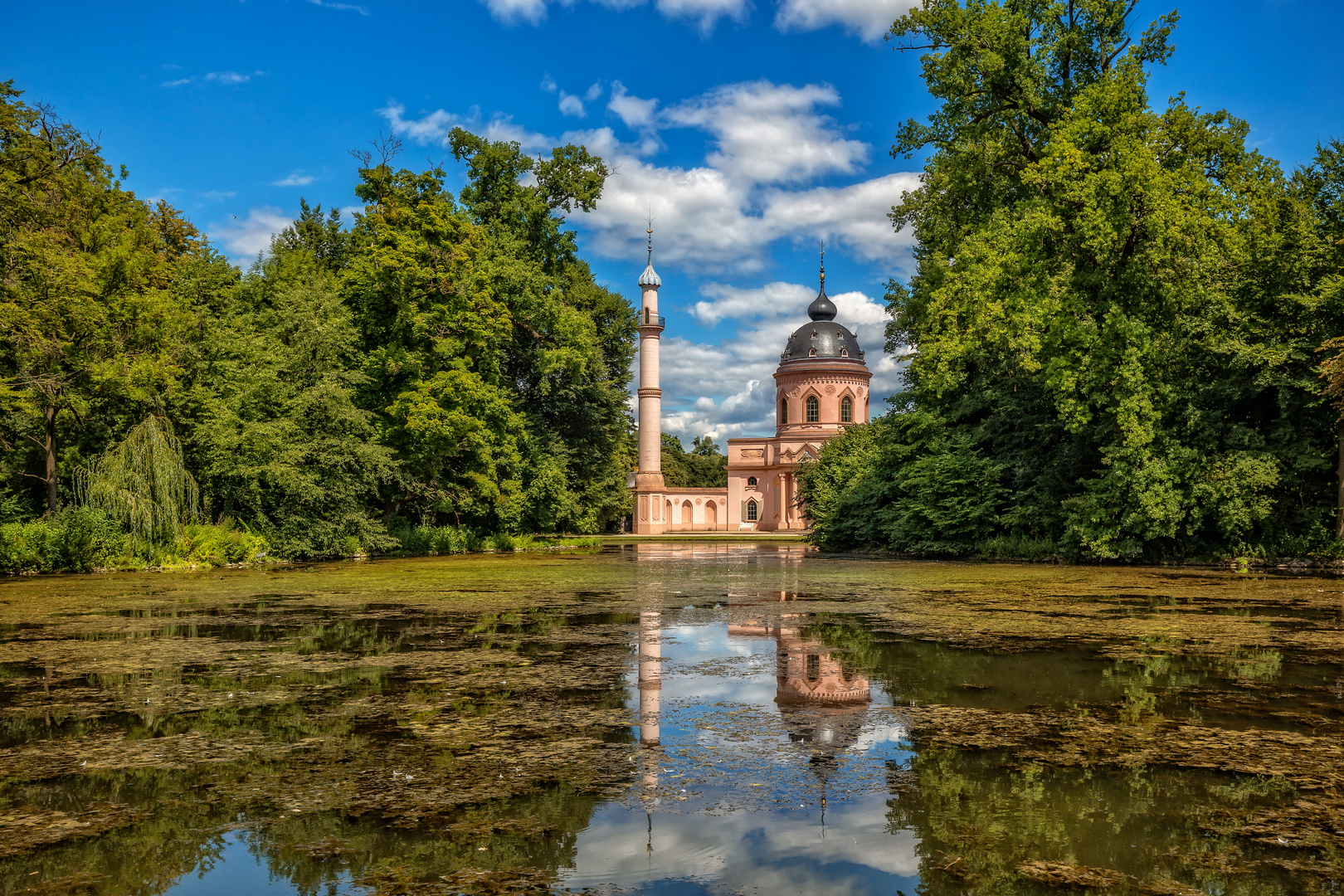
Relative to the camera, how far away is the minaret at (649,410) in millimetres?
57062

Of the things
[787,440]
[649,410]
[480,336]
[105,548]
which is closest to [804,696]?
[105,548]

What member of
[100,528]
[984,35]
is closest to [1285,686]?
[984,35]

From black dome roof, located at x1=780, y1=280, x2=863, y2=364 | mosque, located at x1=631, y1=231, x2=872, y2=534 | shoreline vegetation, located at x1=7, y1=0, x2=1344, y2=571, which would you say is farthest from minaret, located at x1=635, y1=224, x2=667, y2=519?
shoreline vegetation, located at x1=7, y1=0, x2=1344, y2=571

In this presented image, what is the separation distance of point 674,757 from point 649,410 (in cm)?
5256

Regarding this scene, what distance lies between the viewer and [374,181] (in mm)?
28469

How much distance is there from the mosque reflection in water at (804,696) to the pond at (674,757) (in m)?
0.04

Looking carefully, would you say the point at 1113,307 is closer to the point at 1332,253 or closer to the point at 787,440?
the point at 1332,253

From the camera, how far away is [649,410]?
2249 inches

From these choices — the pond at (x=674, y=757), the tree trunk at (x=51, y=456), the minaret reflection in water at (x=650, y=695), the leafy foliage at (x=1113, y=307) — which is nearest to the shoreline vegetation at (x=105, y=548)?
the tree trunk at (x=51, y=456)

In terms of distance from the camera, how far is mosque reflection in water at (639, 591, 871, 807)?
4879mm

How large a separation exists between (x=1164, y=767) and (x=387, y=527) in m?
23.6

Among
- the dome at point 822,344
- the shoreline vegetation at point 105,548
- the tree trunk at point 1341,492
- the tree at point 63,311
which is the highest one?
the dome at point 822,344

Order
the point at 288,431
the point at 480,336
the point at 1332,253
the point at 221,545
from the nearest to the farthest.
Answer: the point at 1332,253 < the point at 221,545 < the point at 288,431 < the point at 480,336

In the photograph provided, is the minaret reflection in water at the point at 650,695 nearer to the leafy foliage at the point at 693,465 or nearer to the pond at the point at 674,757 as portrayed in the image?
the pond at the point at 674,757
